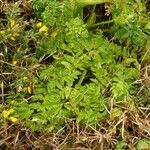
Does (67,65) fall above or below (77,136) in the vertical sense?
above

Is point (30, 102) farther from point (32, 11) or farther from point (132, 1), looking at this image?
point (132, 1)

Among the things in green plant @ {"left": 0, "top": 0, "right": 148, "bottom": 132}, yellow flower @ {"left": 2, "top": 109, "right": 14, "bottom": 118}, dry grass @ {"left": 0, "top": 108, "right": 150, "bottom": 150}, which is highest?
green plant @ {"left": 0, "top": 0, "right": 148, "bottom": 132}

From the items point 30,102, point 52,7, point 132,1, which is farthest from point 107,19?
point 30,102

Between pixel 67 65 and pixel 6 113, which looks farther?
pixel 67 65

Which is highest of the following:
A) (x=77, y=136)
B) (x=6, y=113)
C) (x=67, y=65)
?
(x=67, y=65)

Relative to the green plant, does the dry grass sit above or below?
below

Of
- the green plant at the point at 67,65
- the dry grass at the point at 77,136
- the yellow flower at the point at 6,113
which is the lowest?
the dry grass at the point at 77,136

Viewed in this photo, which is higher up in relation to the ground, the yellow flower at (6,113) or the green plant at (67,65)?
the green plant at (67,65)

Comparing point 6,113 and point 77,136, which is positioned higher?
point 6,113

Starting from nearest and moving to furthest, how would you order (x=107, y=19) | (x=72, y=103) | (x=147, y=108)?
(x=72, y=103), (x=147, y=108), (x=107, y=19)

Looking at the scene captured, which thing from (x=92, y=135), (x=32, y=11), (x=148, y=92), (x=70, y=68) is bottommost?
(x=92, y=135)

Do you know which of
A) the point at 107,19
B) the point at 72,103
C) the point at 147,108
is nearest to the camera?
the point at 72,103
